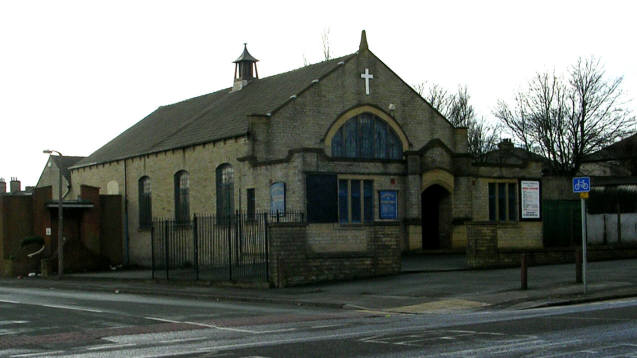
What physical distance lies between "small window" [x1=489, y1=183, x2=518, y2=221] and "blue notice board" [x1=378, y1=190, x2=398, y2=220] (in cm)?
535

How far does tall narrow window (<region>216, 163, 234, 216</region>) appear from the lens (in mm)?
38500

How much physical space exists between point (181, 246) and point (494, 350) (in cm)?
2926

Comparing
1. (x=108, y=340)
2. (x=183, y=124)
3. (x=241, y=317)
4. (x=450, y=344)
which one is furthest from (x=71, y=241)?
(x=450, y=344)

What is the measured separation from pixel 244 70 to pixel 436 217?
51.0 feet

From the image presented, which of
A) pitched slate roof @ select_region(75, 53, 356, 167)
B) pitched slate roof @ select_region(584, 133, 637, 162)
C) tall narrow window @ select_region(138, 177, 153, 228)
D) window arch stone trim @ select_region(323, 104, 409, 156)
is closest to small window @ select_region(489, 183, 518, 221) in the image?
window arch stone trim @ select_region(323, 104, 409, 156)

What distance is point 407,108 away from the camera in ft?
133

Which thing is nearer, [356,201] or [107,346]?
[107,346]

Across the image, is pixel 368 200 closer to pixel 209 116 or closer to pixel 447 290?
pixel 209 116

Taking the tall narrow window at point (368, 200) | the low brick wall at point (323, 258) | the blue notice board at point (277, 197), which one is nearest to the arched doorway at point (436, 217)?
the tall narrow window at point (368, 200)

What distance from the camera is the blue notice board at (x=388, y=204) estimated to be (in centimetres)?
3634

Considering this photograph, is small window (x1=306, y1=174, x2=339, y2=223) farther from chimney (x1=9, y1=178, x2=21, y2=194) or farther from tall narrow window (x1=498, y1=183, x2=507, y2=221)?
chimney (x1=9, y1=178, x2=21, y2=194)

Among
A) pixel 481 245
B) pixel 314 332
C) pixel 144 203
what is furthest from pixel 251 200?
pixel 314 332

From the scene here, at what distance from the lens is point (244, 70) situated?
157 ft

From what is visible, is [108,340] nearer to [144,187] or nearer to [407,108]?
[407,108]
